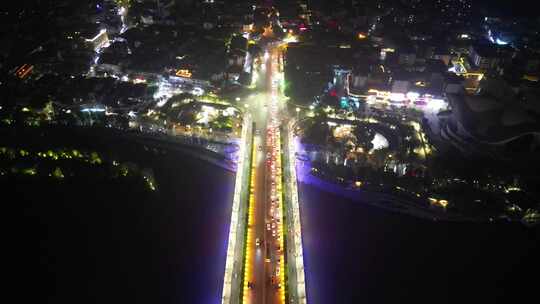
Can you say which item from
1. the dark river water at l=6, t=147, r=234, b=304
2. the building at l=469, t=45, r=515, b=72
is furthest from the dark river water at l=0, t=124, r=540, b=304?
the building at l=469, t=45, r=515, b=72

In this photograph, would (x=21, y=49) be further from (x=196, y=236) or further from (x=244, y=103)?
(x=196, y=236)

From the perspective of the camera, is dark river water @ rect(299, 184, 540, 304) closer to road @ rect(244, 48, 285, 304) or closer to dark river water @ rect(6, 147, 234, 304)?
road @ rect(244, 48, 285, 304)

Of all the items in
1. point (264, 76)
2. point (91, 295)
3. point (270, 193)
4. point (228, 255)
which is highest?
point (264, 76)

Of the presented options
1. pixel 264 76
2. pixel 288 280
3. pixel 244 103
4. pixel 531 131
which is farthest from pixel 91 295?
pixel 531 131

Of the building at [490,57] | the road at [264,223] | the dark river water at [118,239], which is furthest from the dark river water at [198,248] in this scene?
the building at [490,57]

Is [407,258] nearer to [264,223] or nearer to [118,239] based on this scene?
[264,223]

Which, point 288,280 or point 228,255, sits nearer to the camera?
point 288,280

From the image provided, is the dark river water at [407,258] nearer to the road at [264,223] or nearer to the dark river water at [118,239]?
the road at [264,223]
